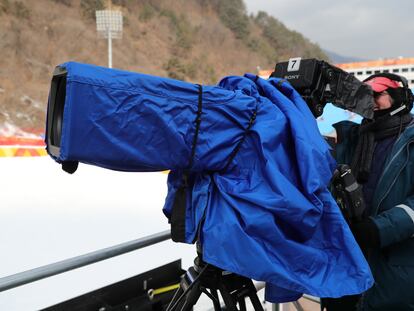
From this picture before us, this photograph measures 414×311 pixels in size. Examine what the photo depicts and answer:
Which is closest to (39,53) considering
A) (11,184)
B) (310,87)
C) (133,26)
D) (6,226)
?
(133,26)

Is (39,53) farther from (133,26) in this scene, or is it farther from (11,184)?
(11,184)

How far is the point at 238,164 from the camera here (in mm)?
836

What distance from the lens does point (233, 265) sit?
2.60ft

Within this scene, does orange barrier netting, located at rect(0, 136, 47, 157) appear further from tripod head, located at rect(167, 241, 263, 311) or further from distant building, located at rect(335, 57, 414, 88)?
distant building, located at rect(335, 57, 414, 88)

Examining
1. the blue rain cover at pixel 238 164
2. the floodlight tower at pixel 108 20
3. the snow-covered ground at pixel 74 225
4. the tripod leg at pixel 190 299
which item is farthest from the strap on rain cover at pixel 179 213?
the floodlight tower at pixel 108 20

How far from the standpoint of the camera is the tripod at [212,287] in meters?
0.94

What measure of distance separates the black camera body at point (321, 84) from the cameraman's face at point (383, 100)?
0.57ft

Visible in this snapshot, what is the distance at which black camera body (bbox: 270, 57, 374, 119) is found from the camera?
1004 mm

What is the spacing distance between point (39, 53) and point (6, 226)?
858 inches

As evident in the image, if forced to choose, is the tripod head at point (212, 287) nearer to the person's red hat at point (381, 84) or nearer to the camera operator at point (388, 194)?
the camera operator at point (388, 194)

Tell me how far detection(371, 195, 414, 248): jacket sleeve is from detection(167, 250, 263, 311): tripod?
402mm

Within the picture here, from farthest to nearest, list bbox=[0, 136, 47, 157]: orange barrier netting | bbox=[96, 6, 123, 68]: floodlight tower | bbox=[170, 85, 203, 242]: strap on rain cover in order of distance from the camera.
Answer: bbox=[96, 6, 123, 68]: floodlight tower < bbox=[0, 136, 47, 157]: orange barrier netting < bbox=[170, 85, 203, 242]: strap on rain cover

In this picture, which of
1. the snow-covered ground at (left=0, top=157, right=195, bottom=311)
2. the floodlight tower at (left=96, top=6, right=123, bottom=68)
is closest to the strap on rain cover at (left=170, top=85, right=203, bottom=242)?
the snow-covered ground at (left=0, top=157, right=195, bottom=311)

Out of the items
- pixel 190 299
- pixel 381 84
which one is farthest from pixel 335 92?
pixel 190 299
